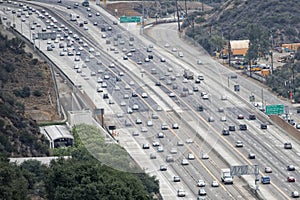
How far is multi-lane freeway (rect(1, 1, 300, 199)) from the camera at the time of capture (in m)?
48.0

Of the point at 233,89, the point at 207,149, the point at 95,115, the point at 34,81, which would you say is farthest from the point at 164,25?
the point at 95,115

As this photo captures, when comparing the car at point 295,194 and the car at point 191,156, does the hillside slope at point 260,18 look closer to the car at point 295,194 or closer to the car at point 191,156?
the car at point 295,194

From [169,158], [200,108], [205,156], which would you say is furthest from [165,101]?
[205,156]

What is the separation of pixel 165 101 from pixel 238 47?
155 ft

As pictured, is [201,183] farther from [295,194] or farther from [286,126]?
[286,126]

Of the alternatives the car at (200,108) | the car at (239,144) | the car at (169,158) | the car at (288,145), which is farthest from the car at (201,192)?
the car at (169,158)

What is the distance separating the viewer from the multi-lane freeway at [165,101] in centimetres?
4800

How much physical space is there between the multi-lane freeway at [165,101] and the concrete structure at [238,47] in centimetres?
603

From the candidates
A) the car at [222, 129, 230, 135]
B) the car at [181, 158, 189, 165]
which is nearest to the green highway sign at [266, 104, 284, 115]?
the car at [222, 129, 230, 135]

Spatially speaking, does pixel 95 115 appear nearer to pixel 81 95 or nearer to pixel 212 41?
pixel 81 95

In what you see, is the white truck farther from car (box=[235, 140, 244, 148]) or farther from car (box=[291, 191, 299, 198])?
car (box=[235, 140, 244, 148])

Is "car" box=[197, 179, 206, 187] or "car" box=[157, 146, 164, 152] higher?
"car" box=[157, 146, 164, 152]

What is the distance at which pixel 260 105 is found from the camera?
8025cm

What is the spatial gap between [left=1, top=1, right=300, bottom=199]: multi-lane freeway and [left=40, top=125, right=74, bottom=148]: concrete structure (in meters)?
2.33
